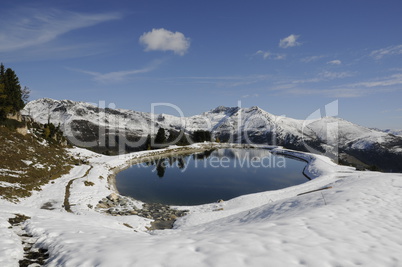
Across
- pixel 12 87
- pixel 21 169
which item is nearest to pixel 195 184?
pixel 21 169

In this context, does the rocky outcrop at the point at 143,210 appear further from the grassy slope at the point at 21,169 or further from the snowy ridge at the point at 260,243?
the snowy ridge at the point at 260,243

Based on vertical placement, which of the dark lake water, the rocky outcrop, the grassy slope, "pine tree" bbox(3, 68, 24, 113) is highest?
"pine tree" bbox(3, 68, 24, 113)

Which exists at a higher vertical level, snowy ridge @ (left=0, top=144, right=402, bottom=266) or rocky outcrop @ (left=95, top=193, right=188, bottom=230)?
snowy ridge @ (left=0, top=144, right=402, bottom=266)

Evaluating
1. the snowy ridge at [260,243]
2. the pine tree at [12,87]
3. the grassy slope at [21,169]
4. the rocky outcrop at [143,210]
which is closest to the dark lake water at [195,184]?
the rocky outcrop at [143,210]

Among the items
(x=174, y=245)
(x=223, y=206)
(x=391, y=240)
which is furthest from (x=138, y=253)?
(x=223, y=206)

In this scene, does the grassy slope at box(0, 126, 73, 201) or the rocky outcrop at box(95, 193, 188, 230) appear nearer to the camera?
the rocky outcrop at box(95, 193, 188, 230)

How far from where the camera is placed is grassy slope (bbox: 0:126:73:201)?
22250 millimetres

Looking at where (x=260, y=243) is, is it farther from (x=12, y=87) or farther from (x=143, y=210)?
(x=12, y=87)

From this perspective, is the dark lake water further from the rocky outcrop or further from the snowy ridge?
the snowy ridge

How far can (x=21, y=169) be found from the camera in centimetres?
2845

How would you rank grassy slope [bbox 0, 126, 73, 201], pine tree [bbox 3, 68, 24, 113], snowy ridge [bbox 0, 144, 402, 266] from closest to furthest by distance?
1. snowy ridge [bbox 0, 144, 402, 266]
2. grassy slope [bbox 0, 126, 73, 201]
3. pine tree [bbox 3, 68, 24, 113]

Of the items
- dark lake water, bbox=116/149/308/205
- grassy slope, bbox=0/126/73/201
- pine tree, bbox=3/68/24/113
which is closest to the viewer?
grassy slope, bbox=0/126/73/201

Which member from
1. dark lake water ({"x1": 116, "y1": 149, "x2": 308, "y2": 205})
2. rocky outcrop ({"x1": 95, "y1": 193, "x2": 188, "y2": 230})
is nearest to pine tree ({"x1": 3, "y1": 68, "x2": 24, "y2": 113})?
dark lake water ({"x1": 116, "y1": 149, "x2": 308, "y2": 205})

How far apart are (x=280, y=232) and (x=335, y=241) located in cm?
172
